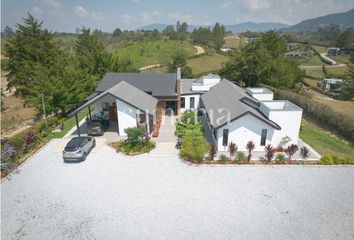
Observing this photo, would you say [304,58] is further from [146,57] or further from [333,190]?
[333,190]

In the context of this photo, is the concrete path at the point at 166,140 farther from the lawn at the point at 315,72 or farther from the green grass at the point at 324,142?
the lawn at the point at 315,72

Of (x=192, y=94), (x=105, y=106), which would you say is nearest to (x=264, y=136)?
(x=192, y=94)

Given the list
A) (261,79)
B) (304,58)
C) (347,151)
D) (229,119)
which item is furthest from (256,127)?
(304,58)

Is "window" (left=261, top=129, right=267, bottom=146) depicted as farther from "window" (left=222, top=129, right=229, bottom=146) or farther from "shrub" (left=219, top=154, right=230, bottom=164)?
"shrub" (left=219, top=154, right=230, bottom=164)

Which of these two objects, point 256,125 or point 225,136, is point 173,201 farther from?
point 256,125

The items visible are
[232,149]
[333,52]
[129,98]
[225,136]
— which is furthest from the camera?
[333,52]

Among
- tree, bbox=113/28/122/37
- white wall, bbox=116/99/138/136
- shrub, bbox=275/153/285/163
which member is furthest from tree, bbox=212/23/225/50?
shrub, bbox=275/153/285/163
